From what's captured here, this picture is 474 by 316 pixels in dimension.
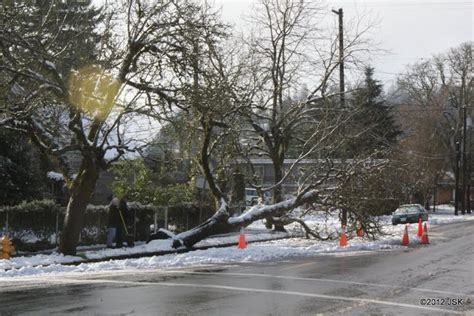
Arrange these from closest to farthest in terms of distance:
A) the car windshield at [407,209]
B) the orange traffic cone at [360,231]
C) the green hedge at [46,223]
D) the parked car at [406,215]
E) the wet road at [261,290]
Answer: the wet road at [261,290] → the green hedge at [46,223] → the orange traffic cone at [360,231] → the parked car at [406,215] → the car windshield at [407,209]

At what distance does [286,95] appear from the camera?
1153 inches

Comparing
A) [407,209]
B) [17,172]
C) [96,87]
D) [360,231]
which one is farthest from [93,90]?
[407,209]

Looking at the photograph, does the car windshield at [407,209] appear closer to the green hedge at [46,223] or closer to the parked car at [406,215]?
the parked car at [406,215]

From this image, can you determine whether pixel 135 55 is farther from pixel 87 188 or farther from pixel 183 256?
pixel 183 256

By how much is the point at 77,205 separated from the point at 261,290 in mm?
8127

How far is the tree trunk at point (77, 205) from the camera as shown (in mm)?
17047

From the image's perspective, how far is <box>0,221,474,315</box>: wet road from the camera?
29.7 ft

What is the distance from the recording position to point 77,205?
17125mm

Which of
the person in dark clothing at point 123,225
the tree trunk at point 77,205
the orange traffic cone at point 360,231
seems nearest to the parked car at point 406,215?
the orange traffic cone at point 360,231

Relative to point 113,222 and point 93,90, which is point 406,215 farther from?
point 93,90

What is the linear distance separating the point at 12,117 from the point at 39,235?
13.8 ft

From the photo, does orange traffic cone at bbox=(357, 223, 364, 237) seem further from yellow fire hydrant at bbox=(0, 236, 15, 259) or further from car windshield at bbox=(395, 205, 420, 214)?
car windshield at bbox=(395, 205, 420, 214)

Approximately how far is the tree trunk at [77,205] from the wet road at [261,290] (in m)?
3.71

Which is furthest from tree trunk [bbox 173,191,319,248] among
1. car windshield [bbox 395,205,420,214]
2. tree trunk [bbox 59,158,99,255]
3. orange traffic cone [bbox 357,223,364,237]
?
car windshield [bbox 395,205,420,214]
